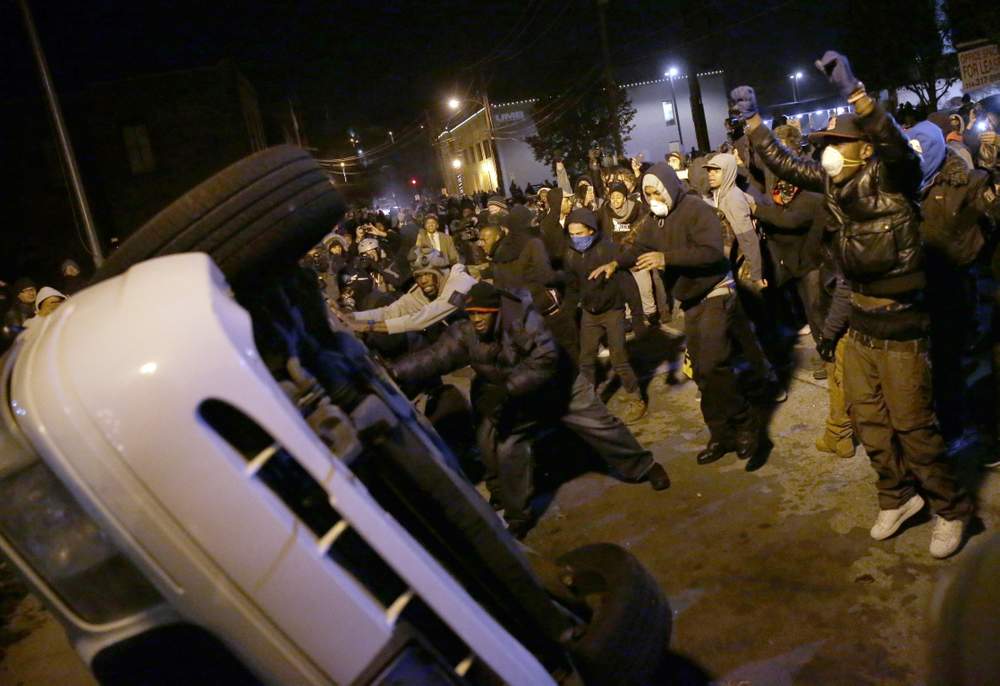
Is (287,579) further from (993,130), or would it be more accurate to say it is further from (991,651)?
(993,130)

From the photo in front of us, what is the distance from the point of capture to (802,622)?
372 cm

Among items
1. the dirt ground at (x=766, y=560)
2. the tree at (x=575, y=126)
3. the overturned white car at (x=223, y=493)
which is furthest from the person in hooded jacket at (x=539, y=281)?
the tree at (x=575, y=126)

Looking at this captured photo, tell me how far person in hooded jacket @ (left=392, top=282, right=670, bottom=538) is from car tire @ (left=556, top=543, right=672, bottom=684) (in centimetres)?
227

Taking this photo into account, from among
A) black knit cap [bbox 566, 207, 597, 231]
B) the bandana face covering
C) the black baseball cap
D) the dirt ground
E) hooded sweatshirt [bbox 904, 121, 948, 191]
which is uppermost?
the black baseball cap

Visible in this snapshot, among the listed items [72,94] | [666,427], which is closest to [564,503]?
[666,427]

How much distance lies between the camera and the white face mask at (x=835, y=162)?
4.00 m

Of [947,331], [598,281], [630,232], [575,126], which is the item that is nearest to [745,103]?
[947,331]

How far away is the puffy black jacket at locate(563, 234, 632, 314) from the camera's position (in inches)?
281

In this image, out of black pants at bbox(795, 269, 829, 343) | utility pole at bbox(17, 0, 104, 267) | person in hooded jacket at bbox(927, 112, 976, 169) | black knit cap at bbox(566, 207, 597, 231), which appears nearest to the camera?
black pants at bbox(795, 269, 829, 343)

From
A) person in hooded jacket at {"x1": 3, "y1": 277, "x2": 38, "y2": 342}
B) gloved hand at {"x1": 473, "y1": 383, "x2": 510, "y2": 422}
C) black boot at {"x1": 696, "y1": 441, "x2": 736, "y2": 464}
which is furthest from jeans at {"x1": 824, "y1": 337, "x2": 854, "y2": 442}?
person in hooded jacket at {"x1": 3, "y1": 277, "x2": 38, "y2": 342}

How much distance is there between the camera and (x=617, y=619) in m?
2.39

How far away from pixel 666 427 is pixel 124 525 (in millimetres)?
5755

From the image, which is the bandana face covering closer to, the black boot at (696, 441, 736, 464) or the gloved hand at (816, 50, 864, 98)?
the black boot at (696, 441, 736, 464)

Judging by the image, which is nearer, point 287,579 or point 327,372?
point 287,579
